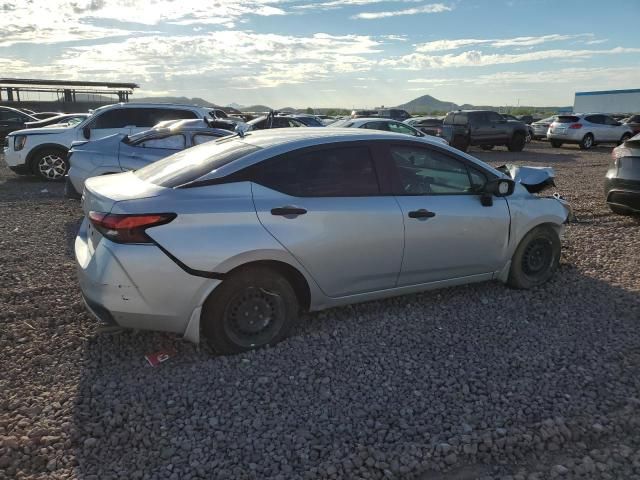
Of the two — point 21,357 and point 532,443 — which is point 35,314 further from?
point 532,443

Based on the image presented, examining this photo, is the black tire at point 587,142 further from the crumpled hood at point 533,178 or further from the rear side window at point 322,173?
the rear side window at point 322,173

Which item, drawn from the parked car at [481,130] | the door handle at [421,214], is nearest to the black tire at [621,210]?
the door handle at [421,214]

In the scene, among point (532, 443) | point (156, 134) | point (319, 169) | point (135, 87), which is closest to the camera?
point (532, 443)

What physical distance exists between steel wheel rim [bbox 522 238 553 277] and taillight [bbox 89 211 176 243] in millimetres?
3490

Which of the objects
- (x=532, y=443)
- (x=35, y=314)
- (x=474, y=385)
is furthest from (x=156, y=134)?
(x=532, y=443)

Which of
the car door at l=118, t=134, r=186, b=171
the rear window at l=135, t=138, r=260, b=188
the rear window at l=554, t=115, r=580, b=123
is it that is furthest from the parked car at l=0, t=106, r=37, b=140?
the rear window at l=554, t=115, r=580, b=123

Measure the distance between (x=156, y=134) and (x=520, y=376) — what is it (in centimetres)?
708

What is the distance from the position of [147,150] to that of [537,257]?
20.2 feet

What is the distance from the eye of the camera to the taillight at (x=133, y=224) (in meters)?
3.45

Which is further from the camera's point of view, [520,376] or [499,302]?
[499,302]

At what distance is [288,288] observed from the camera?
391 centimetres

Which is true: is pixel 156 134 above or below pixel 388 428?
above

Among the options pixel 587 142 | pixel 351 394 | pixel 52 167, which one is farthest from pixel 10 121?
pixel 587 142

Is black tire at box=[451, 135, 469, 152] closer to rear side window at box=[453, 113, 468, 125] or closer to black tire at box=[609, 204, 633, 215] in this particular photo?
rear side window at box=[453, 113, 468, 125]
